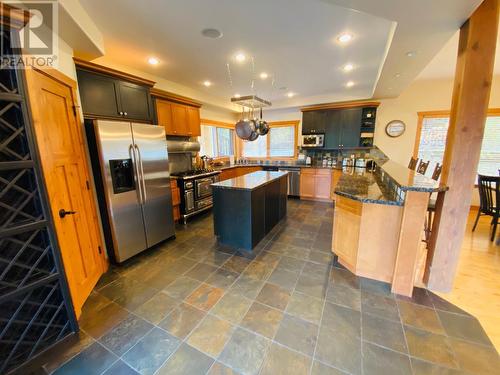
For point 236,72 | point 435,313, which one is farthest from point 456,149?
point 236,72

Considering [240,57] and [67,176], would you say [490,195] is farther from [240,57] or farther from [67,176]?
[67,176]

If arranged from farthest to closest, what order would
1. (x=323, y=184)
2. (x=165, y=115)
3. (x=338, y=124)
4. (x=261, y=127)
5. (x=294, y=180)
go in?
1. (x=294, y=180)
2. (x=323, y=184)
3. (x=338, y=124)
4. (x=165, y=115)
5. (x=261, y=127)

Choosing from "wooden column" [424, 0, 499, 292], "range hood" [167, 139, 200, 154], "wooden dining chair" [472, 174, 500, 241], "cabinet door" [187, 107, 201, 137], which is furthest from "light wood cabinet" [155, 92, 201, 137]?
"wooden dining chair" [472, 174, 500, 241]

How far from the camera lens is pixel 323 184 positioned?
203 inches

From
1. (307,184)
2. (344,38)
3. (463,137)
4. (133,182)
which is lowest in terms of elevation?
(307,184)

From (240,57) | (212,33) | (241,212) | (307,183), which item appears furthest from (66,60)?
(307,183)

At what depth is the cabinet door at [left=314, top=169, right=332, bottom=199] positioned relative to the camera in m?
5.09

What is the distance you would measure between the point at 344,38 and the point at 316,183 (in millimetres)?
3381

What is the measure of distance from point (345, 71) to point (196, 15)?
8.60 ft

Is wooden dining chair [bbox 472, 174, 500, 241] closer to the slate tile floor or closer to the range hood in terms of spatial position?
the slate tile floor

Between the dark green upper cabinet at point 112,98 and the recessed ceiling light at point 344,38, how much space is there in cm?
269

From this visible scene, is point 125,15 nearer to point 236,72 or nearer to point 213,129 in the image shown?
point 236,72

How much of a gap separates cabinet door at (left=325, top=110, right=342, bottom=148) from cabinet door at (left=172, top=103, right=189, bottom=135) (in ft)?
11.5

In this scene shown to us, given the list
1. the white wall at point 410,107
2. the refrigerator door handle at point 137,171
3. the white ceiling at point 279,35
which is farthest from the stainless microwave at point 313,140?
the refrigerator door handle at point 137,171
